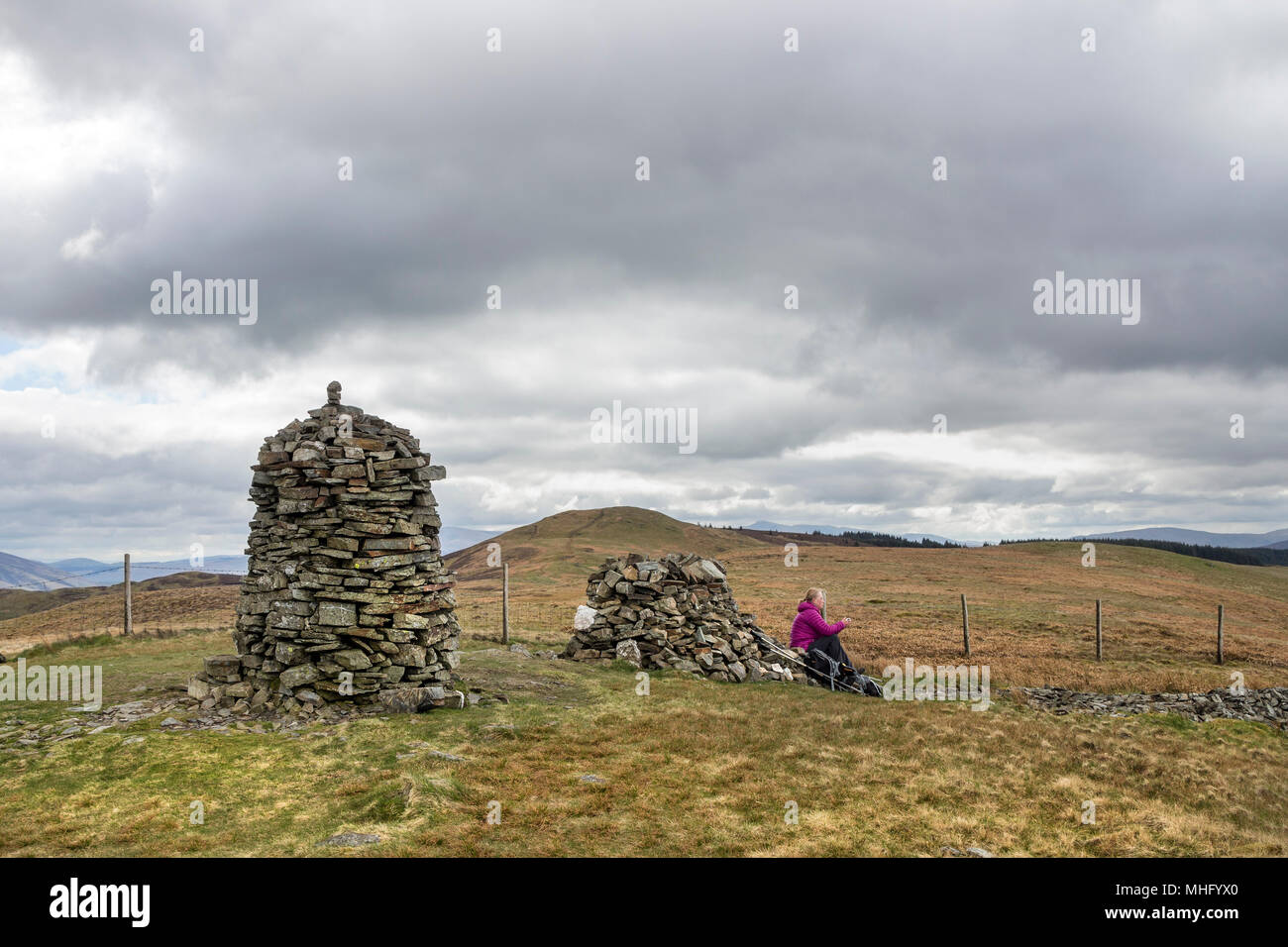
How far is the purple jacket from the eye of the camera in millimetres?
20269

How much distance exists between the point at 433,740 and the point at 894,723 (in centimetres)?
993

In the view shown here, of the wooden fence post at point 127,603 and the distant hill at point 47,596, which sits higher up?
the wooden fence post at point 127,603

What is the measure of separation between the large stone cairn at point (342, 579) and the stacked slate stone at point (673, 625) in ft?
22.2

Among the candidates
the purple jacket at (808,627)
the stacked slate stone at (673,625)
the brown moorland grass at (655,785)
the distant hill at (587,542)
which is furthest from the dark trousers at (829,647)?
the distant hill at (587,542)

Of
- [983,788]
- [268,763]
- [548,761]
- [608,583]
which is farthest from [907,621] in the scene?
[268,763]

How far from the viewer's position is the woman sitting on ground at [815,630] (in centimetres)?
2025

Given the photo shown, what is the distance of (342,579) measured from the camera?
14.5 metres

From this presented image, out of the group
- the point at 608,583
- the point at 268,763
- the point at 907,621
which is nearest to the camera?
the point at 268,763

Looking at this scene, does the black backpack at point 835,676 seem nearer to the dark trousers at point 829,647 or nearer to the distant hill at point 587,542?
the dark trousers at point 829,647

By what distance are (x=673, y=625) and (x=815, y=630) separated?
171 inches

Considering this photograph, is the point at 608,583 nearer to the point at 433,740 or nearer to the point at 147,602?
the point at 433,740

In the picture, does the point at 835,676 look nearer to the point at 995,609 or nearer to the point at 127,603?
the point at 127,603

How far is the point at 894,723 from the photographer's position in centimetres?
1531

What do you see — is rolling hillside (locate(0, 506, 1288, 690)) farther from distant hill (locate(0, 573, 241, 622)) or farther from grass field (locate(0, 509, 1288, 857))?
grass field (locate(0, 509, 1288, 857))
